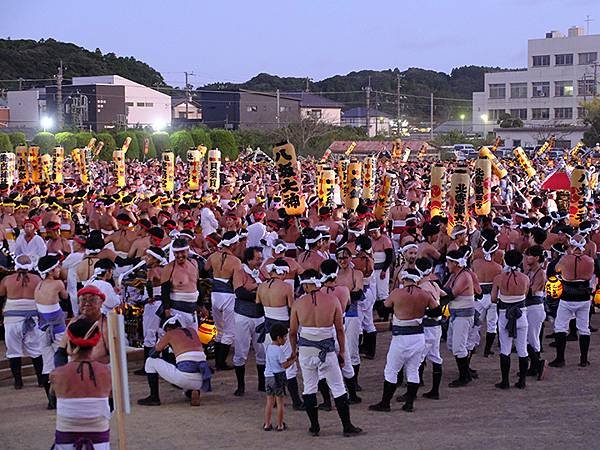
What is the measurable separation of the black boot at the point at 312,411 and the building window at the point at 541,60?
235ft

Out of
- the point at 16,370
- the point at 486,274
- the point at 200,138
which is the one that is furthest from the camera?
the point at 200,138

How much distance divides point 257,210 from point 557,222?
15.9 ft

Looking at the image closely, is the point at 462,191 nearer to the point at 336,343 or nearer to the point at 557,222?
the point at 557,222

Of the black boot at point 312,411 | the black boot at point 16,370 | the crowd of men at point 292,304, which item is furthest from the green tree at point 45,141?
the black boot at point 312,411

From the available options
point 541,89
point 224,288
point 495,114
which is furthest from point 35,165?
point 495,114

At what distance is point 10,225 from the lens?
591 inches

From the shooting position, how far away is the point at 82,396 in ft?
19.7

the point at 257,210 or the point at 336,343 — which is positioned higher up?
the point at 257,210

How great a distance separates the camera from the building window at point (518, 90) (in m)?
76.4

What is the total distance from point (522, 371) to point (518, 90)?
229 ft

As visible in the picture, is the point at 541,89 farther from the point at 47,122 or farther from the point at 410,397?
the point at 410,397

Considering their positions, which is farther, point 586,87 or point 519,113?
point 519,113

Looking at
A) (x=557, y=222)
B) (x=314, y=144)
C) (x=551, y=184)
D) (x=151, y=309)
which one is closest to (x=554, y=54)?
(x=314, y=144)

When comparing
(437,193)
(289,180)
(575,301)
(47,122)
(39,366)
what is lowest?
(39,366)
